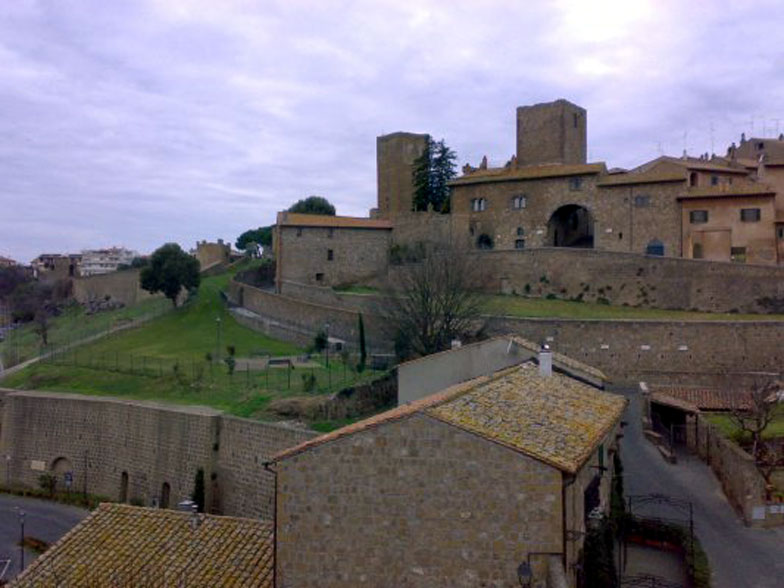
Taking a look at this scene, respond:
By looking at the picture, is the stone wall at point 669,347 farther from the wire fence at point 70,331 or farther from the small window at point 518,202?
the wire fence at point 70,331

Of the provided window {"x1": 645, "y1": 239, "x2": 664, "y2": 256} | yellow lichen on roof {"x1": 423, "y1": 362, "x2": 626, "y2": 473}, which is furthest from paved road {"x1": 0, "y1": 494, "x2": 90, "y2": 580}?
window {"x1": 645, "y1": 239, "x2": 664, "y2": 256}

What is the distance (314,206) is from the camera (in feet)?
233

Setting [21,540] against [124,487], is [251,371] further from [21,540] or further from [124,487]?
[21,540]

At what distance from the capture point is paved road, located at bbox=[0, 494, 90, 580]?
2528 cm

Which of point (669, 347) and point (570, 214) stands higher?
point (570, 214)

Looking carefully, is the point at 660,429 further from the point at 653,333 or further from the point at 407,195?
the point at 407,195

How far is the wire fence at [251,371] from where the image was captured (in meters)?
30.1

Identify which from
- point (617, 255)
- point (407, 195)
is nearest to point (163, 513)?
point (617, 255)

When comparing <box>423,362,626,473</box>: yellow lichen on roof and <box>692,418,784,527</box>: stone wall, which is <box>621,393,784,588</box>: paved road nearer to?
<box>692,418,784,527</box>: stone wall

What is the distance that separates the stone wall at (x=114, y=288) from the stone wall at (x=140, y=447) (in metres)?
28.5

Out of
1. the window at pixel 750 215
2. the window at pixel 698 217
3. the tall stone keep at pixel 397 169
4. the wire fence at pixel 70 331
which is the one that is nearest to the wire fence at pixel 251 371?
the wire fence at pixel 70 331

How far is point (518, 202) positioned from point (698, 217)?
36.5 feet

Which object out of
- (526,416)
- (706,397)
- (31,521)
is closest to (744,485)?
(526,416)

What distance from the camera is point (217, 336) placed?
43.2 metres
